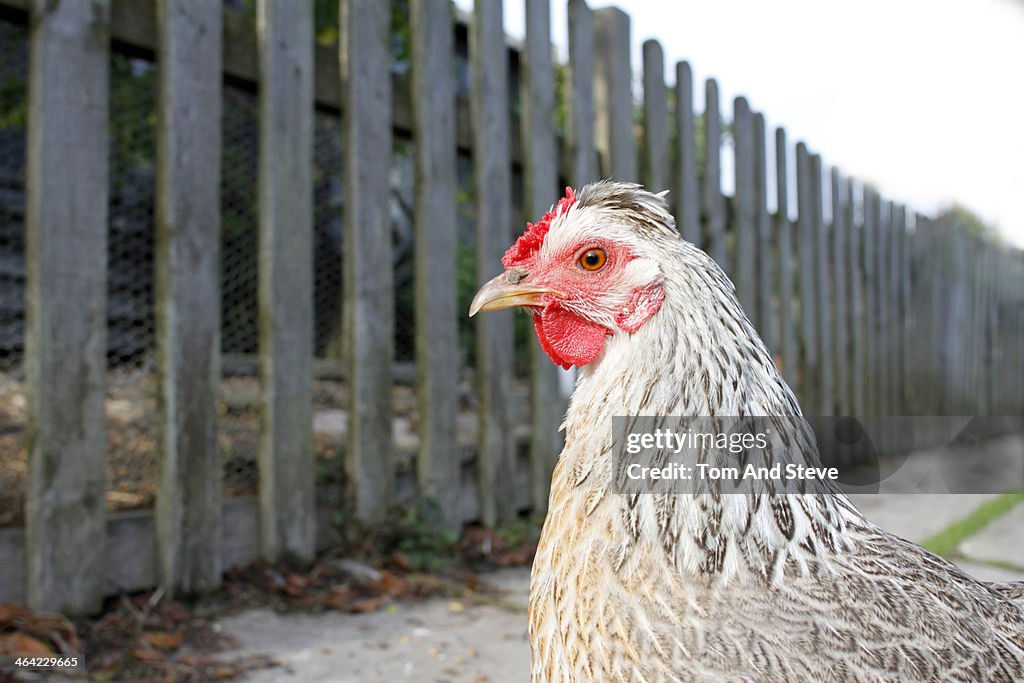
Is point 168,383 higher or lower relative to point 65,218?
lower

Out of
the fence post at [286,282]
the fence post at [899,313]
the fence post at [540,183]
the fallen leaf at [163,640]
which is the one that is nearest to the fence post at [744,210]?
the fence post at [540,183]

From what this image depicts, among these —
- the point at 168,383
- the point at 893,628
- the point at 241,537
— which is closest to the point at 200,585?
the point at 241,537

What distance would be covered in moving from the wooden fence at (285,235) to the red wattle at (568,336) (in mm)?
1532

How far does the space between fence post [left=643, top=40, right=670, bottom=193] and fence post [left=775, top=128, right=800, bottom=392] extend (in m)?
1.35

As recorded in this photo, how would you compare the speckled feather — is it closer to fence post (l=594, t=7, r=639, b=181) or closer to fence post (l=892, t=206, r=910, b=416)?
fence post (l=594, t=7, r=639, b=181)

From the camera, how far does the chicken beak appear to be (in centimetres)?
147

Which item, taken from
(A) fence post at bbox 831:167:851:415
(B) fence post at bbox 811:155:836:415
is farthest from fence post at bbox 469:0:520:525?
(A) fence post at bbox 831:167:851:415

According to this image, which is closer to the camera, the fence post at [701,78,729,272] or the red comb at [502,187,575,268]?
the red comb at [502,187,575,268]

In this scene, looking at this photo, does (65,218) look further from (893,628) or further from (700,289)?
(893,628)

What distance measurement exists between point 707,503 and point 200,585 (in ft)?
6.48

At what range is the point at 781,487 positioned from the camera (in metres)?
1.25

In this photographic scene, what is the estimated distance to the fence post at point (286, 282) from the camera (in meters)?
2.74

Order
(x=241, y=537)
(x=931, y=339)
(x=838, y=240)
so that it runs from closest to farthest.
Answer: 1. (x=241, y=537)
2. (x=838, y=240)
3. (x=931, y=339)

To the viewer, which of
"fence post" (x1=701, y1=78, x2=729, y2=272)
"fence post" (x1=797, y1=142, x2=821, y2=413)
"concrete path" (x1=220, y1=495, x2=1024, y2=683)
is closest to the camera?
"concrete path" (x1=220, y1=495, x2=1024, y2=683)
